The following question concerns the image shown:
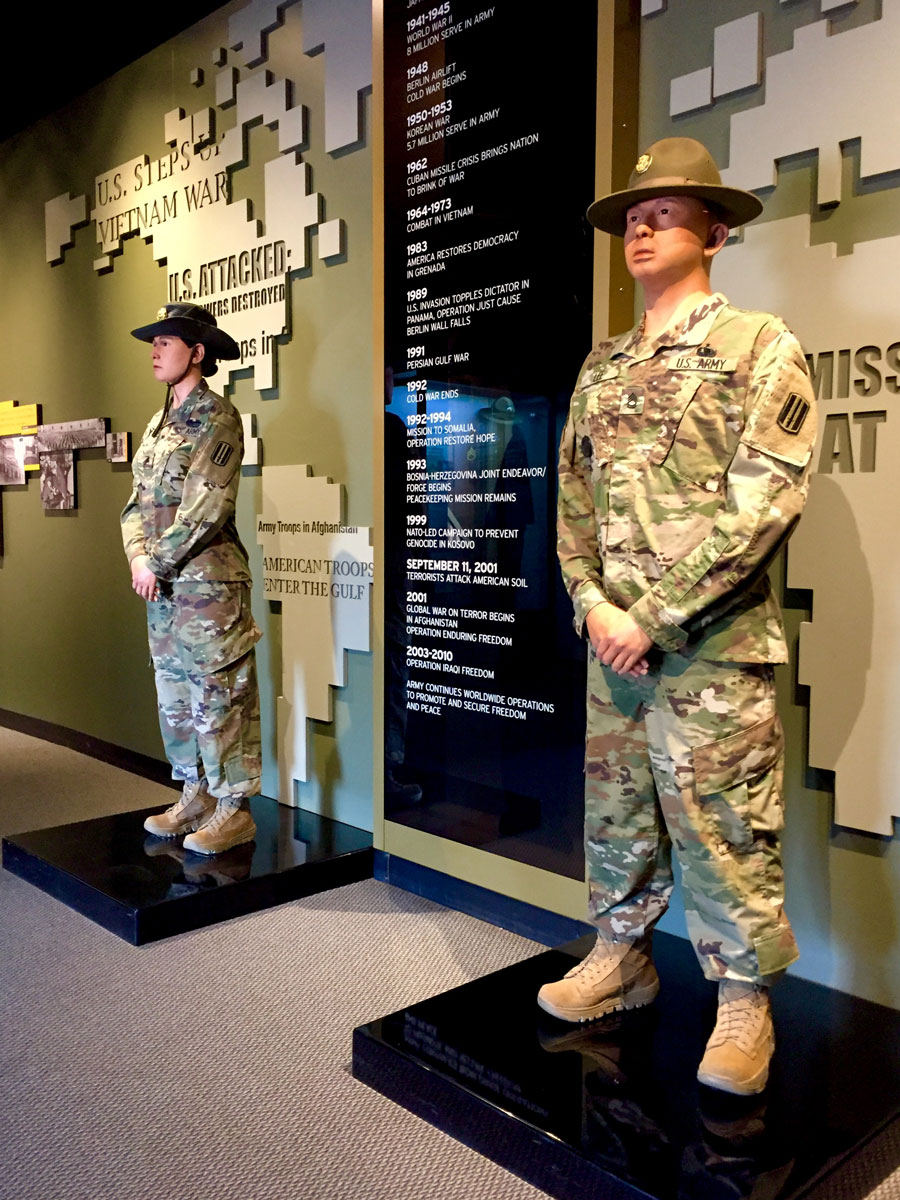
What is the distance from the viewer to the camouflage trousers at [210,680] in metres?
3.01

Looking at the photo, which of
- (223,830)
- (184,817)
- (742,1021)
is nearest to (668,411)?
(742,1021)

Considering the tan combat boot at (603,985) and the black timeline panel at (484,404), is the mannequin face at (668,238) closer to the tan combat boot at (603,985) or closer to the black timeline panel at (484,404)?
the black timeline panel at (484,404)

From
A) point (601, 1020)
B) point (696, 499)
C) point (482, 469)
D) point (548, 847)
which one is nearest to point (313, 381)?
point (482, 469)

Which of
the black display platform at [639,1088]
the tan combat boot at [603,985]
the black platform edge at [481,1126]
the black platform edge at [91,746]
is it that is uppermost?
the tan combat boot at [603,985]

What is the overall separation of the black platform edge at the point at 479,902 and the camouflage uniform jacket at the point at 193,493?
102 centimetres

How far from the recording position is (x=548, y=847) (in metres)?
2.61

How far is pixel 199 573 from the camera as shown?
299cm

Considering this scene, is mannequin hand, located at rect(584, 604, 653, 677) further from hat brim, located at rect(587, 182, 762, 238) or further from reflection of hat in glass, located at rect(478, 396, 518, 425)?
reflection of hat in glass, located at rect(478, 396, 518, 425)

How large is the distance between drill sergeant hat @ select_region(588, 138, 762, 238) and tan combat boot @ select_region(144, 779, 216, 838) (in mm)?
2237

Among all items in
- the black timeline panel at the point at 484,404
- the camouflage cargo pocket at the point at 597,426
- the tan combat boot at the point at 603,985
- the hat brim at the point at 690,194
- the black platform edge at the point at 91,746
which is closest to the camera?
the hat brim at the point at 690,194

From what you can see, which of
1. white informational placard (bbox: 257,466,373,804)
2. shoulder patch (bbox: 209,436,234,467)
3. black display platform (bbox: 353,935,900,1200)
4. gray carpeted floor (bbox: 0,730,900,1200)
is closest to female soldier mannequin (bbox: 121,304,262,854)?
shoulder patch (bbox: 209,436,234,467)

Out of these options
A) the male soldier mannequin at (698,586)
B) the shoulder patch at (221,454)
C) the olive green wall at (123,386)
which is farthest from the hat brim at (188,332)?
the male soldier mannequin at (698,586)

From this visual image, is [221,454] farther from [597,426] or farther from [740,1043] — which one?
[740,1043]

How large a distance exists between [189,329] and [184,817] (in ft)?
5.06
